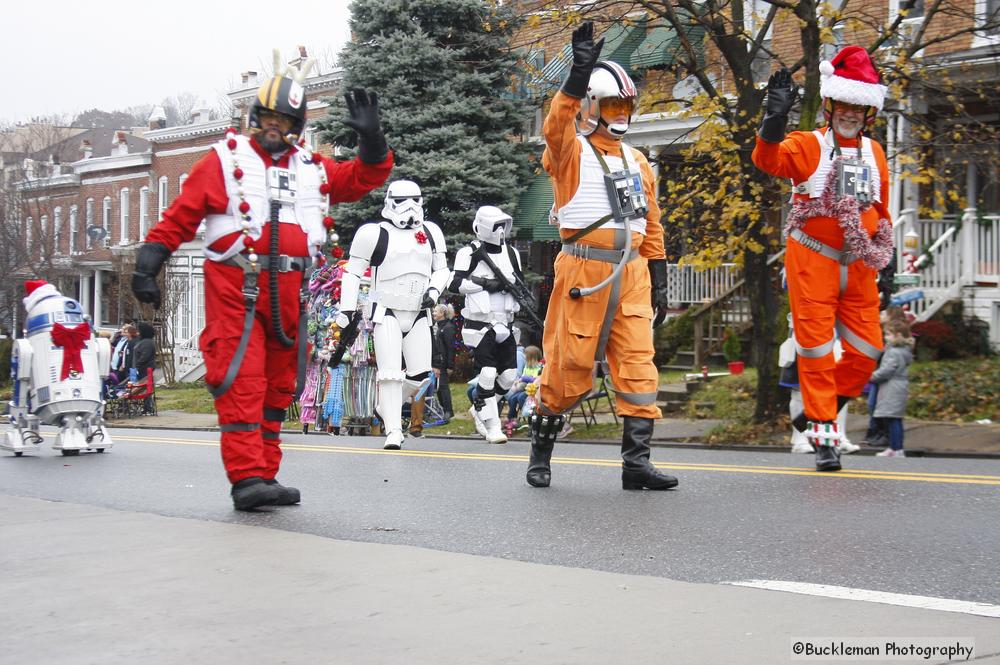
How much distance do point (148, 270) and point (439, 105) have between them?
21.5m

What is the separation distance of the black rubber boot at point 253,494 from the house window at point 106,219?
4734 cm

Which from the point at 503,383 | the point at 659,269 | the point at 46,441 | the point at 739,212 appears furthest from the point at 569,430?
the point at 659,269

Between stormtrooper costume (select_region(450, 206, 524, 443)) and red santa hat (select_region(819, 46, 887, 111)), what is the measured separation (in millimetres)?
5729

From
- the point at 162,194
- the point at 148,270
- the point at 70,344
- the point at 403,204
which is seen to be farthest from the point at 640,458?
the point at 162,194

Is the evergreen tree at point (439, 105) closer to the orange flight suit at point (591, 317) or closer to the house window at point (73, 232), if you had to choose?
the orange flight suit at point (591, 317)

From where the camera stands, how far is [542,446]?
25.6ft

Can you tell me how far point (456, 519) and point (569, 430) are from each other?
10.2 m

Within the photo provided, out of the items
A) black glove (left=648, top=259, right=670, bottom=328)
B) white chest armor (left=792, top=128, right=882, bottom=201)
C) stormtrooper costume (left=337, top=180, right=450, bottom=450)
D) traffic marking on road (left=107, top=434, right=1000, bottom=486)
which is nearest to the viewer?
traffic marking on road (left=107, top=434, right=1000, bottom=486)

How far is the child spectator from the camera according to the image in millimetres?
12703

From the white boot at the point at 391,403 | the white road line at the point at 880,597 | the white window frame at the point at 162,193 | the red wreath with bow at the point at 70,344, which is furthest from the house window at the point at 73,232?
the white road line at the point at 880,597

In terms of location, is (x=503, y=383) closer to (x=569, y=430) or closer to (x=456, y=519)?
(x=569, y=430)

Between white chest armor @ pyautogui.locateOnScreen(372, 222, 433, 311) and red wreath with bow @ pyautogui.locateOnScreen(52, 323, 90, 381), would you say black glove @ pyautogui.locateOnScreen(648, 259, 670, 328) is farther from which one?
red wreath with bow @ pyautogui.locateOnScreen(52, 323, 90, 381)

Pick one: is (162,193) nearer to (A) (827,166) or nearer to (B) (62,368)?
(B) (62,368)

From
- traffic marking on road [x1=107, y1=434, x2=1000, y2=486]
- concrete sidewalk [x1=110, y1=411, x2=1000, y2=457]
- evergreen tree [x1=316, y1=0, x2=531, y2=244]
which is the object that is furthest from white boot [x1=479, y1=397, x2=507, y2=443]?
evergreen tree [x1=316, y1=0, x2=531, y2=244]
